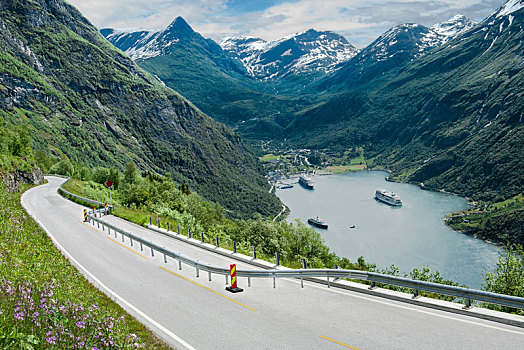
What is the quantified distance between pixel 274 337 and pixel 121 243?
18393 mm

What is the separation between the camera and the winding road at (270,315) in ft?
37.8

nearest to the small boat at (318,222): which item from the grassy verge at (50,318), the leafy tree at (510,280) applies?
the leafy tree at (510,280)

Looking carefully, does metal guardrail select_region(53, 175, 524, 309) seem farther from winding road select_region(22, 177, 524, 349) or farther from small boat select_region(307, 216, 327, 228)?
small boat select_region(307, 216, 327, 228)

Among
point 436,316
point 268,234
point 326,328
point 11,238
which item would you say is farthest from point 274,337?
point 268,234

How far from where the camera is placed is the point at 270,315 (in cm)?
1446

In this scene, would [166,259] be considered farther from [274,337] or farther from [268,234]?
[268,234]

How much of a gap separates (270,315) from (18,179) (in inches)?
2004

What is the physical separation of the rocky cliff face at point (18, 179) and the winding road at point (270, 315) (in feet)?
95.3

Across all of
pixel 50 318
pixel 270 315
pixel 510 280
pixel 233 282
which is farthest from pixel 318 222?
pixel 50 318

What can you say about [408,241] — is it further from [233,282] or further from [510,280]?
[233,282]

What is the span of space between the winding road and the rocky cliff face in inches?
1143

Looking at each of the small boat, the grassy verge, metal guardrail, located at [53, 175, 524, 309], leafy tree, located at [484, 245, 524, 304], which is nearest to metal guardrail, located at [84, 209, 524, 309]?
metal guardrail, located at [53, 175, 524, 309]

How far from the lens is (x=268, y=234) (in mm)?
36562

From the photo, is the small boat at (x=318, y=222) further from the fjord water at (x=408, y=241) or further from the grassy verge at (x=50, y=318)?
the grassy verge at (x=50, y=318)
